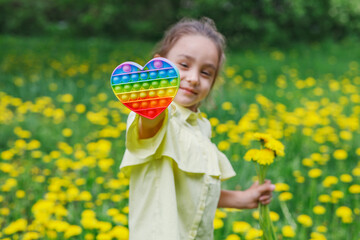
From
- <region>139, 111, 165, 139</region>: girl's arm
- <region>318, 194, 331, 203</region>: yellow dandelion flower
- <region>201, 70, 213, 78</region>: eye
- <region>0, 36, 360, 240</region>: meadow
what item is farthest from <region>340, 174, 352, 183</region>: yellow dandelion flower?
<region>139, 111, 165, 139</region>: girl's arm

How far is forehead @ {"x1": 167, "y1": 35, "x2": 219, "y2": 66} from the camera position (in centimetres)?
119

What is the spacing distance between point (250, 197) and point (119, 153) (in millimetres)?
1251

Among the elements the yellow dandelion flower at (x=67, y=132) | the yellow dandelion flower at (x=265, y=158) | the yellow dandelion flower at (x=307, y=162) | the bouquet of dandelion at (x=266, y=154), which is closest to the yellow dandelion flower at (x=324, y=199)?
the yellow dandelion flower at (x=307, y=162)

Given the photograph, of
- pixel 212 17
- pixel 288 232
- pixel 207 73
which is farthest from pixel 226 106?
pixel 212 17

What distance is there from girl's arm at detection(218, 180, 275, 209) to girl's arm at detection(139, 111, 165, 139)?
0.51m

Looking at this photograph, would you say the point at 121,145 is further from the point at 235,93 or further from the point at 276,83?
the point at 276,83

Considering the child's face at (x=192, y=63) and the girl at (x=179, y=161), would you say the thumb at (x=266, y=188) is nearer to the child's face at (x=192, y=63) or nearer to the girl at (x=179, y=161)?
the girl at (x=179, y=161)

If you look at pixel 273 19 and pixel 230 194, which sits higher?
pixel 273 19

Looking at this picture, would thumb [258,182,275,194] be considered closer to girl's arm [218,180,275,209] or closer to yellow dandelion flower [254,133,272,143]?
girl's arm [218,180,275,209]

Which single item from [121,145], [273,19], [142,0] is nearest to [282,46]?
[273,19]

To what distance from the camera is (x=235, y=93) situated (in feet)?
12.5

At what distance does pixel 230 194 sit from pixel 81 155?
3.74 ft

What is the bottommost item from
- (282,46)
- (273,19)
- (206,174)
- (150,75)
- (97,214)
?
(97,214)

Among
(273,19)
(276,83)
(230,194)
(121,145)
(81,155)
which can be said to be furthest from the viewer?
(273,19)
